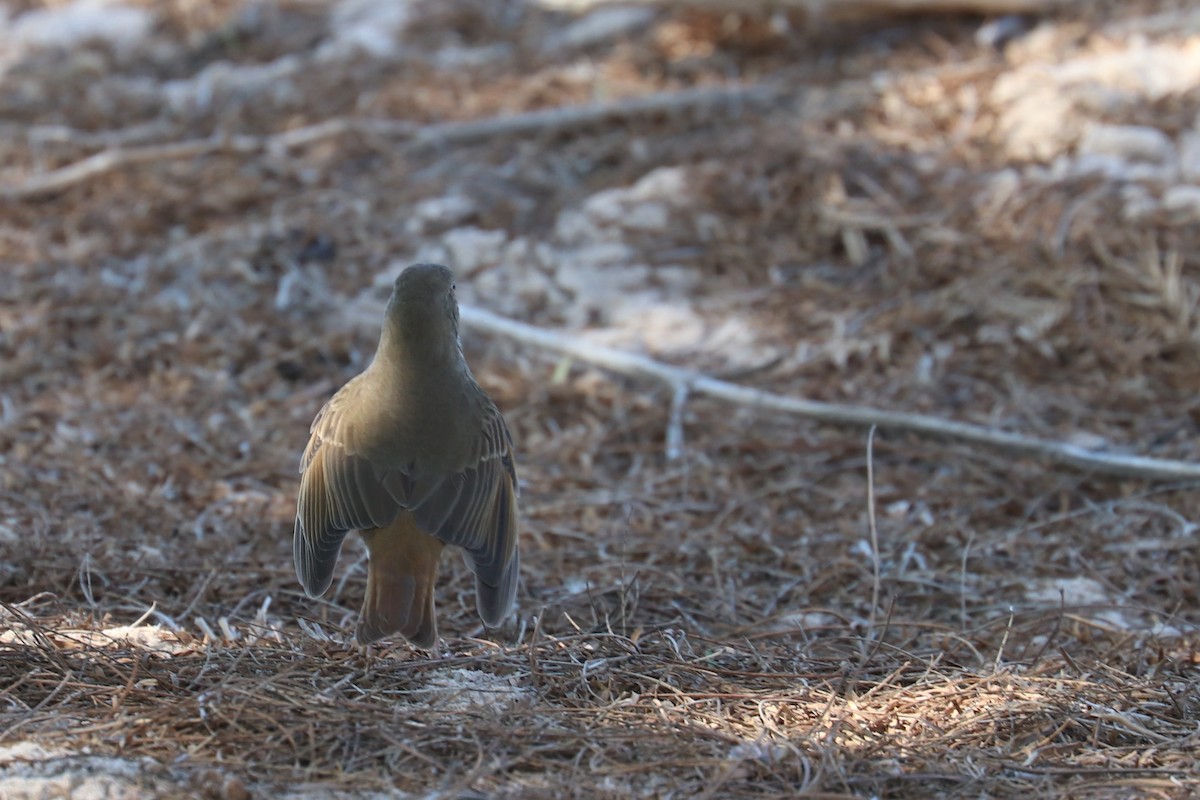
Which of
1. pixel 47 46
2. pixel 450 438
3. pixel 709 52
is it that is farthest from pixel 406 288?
pixel 47 46

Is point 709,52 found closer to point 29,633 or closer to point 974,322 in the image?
point 974,322

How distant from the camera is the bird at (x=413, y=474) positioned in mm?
3973

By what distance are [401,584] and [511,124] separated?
525cm

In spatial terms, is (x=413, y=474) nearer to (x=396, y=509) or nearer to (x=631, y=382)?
(x=396, y=509)

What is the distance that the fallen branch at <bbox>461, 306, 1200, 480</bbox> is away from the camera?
18.2 feet

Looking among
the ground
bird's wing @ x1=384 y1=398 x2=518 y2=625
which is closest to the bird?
bird's wing @ x1=384 y1=398 x2=518 y2=625

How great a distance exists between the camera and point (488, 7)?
10352 mm

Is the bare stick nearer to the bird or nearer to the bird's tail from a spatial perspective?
the bird

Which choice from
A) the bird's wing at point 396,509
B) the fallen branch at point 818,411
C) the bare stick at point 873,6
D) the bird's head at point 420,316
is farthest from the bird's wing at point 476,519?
the bare stick at point 873,6

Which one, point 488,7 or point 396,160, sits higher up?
point 488,7

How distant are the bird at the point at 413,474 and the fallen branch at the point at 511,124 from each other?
448 centimetres

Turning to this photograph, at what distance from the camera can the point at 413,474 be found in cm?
404

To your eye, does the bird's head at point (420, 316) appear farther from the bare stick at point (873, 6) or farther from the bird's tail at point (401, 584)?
the bare stick at point (873, 6)

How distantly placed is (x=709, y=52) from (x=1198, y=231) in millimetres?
3790
